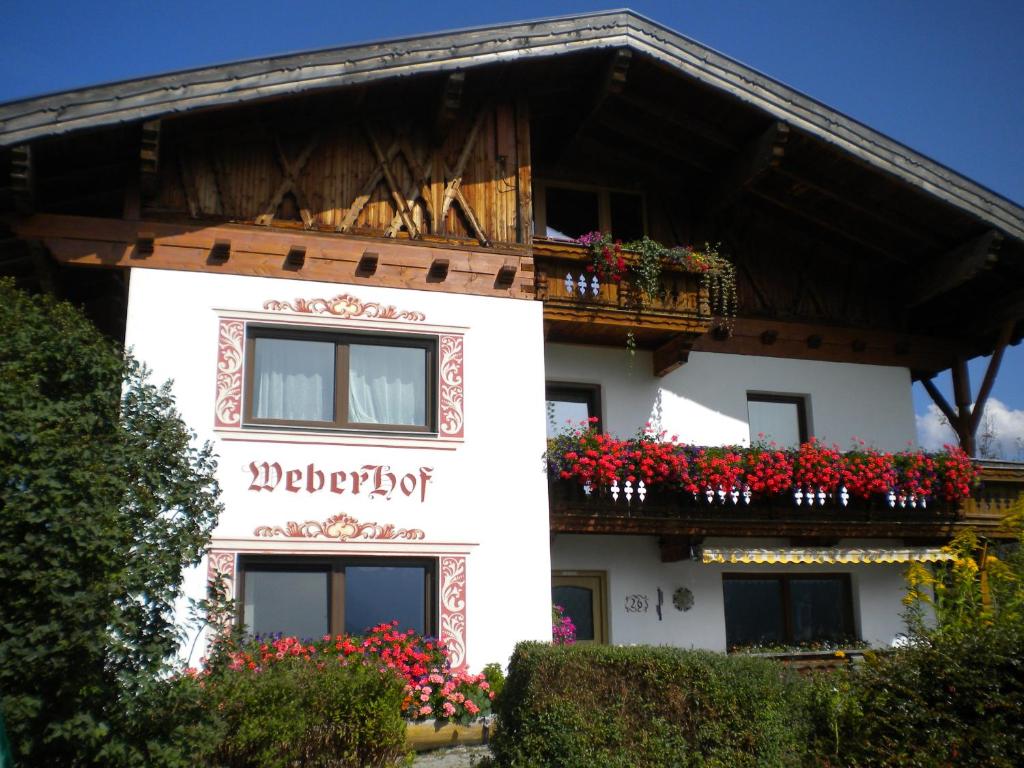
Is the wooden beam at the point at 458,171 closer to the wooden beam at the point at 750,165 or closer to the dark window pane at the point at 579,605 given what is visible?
the wooden beam at the point at 750,165

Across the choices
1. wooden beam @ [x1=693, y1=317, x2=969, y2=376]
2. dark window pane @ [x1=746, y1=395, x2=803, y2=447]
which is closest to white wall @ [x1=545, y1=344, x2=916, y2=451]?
wooden beam @ [x1=693, y1=317, x2=969, y2=376]

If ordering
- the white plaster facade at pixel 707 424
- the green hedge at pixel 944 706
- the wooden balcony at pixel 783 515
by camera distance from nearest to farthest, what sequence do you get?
the green hedge at pixel 944 706 < the wooden balcony at pixel 783 515 < the white plaster facade at pixel 707 424

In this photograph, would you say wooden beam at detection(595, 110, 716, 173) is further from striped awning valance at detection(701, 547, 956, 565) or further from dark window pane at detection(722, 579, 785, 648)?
dark window pane at detection(722, 579, 785, 648)

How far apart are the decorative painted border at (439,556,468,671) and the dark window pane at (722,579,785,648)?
16.7ft

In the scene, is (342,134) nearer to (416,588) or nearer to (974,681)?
(416,588)

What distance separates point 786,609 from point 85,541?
11542 millimetres

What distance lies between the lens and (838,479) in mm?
15344

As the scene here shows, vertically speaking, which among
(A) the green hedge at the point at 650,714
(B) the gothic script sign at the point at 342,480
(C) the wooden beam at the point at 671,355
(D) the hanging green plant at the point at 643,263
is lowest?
(A) the green hedge at the point at 650,714

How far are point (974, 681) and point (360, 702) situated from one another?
5029mm

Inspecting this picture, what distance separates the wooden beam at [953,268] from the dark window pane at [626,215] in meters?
4.70

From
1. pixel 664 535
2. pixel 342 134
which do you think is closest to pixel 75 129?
pixel 342 134

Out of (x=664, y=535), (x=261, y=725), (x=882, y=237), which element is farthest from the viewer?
(x=882, y=237)

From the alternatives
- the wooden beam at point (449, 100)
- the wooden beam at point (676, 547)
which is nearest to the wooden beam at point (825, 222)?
the wooden beam at point (449, 100)

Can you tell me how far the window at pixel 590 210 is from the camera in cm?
1667
